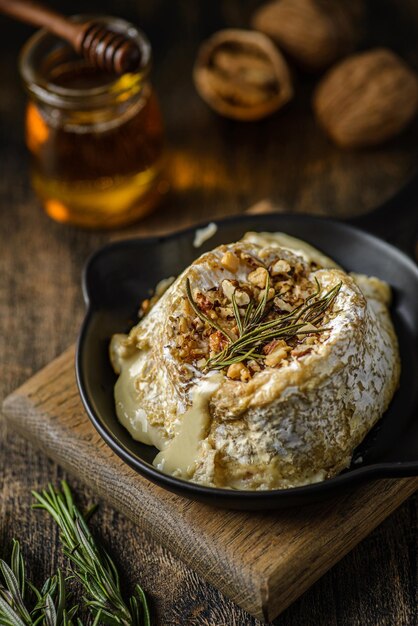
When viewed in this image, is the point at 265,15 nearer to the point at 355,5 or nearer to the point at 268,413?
the point at 355,5

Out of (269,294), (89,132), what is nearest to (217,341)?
(269,294)

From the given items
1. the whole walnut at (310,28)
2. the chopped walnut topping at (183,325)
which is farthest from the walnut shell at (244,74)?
the chopped walnut topping at (183,325)

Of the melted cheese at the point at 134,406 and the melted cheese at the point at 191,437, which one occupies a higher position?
the melted cheese at the point at 191,437

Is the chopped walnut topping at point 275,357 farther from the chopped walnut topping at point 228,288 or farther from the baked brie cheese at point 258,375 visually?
the chopped walnut topping at point 228,288

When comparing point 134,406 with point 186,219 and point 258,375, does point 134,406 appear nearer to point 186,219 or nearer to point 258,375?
point 258,375

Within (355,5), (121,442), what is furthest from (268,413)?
(355,5)

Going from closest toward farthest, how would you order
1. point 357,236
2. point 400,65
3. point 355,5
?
point 357,236, point 400,65, point 355,5
